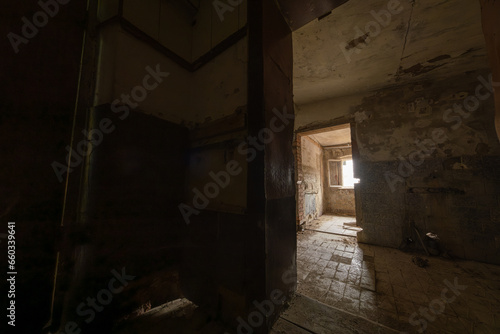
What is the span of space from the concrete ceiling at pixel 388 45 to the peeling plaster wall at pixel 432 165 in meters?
0.47

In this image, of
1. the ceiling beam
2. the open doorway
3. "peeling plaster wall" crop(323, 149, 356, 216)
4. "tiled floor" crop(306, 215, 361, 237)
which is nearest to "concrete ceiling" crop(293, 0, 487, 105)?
the ceiling beam

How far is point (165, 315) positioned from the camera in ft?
4.69

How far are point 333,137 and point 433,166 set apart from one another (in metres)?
4.09

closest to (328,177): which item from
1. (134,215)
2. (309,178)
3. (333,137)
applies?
(333,137)

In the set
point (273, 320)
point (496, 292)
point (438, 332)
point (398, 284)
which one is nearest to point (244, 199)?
point (273, 320)

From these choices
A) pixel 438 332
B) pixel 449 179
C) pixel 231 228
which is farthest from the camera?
pixel 449 179

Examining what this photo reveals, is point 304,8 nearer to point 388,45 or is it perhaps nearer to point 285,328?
point 388,45

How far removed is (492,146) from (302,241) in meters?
4.11

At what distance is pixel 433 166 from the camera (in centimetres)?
356

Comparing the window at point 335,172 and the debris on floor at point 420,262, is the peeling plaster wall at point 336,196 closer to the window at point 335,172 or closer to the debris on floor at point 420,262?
the window at point 335,172

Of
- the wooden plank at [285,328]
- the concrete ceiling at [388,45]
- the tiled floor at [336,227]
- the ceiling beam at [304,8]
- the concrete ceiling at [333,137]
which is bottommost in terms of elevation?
the tiled floor at [336,227]

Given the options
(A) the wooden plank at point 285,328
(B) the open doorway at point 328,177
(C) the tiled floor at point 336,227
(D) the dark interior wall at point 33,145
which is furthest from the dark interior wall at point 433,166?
(D) the dark interior wall at point 33,145

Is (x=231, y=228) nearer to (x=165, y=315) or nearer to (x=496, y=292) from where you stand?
(x=165, y=315)

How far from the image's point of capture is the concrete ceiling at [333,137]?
22.4 ft
